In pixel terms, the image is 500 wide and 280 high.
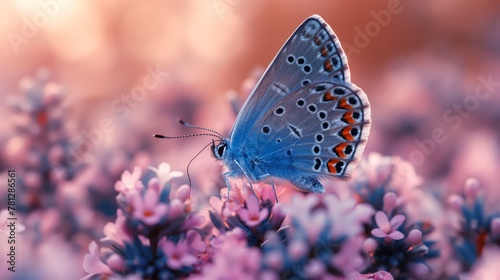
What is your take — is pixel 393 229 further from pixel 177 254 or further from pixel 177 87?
pixel 177 87

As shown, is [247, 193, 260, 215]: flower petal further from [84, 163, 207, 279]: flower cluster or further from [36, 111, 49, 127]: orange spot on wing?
[36, 111, 49, 127]: orange spot on wing

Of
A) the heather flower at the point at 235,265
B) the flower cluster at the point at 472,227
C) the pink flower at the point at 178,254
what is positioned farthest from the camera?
the flower cluster at the point at 472,227

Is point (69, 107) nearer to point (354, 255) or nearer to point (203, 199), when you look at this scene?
point (203, 199)

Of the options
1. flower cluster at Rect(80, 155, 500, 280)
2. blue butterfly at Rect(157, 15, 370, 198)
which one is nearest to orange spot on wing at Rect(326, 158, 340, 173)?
blue butterfly at Rect(157, 15, 370, 198)

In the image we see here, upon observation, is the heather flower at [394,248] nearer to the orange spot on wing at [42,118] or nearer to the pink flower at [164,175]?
the pink flower at [164,175]

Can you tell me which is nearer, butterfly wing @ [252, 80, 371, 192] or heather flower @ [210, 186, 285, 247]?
heather flower @ [210, 186, 285, 247]

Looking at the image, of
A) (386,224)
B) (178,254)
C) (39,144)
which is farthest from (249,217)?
(39,144)

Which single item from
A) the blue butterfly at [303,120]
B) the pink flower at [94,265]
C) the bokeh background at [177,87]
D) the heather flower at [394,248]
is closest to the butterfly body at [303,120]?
the blue butterfly at [303,120]
